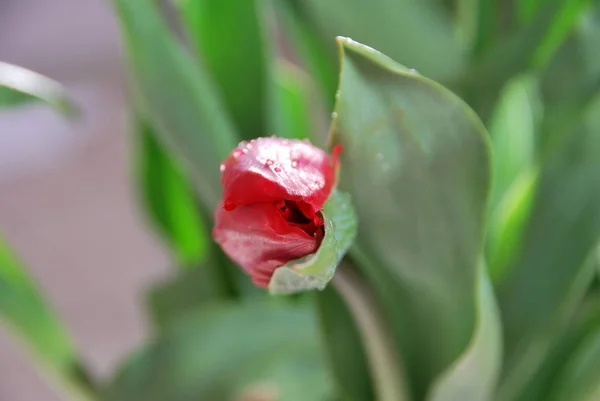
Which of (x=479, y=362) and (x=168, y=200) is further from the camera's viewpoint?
(x=168, y=200)

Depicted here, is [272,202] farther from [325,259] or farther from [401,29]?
[401,29]

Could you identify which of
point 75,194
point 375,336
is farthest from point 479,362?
point 75,194

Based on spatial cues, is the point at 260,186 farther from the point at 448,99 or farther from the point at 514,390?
the point at 514,390

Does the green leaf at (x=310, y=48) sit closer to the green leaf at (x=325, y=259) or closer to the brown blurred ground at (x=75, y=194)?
the green leaf at (x=325, y=259)

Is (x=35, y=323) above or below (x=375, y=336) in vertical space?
below

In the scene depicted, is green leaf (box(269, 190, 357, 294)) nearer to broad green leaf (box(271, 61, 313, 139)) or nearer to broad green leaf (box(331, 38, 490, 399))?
broad green leaf (box(331, 38, 490, 399))

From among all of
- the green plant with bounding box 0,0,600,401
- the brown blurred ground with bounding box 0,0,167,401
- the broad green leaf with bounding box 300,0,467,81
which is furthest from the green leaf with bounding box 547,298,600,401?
the brown blurred ground with bounding box 0,0,167,401

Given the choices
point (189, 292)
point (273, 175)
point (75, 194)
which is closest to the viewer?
point (273, 175)
